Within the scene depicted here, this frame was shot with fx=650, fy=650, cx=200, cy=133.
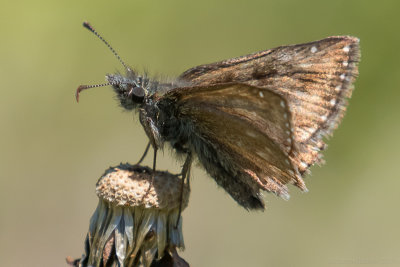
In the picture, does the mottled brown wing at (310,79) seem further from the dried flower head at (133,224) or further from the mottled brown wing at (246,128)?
the dried flower head at (133,224)

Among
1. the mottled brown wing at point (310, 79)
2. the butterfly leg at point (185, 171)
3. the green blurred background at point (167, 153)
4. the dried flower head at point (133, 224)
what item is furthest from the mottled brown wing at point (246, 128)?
the green blurred background at point (167, 153)

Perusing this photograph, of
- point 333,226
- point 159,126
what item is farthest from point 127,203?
point 333,226

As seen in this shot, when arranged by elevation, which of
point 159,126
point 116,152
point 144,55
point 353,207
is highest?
point 144,55

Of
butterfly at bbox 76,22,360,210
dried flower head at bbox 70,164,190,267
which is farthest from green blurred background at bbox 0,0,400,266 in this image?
dried flower head at bbox 70,164,190,267

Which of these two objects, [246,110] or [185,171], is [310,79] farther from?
[185,171]

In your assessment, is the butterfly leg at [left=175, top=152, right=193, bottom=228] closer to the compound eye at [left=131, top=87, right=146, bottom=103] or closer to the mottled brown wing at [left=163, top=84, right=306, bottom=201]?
the mottled brown wing at [left=163, top=84, right=306, bottom=201]

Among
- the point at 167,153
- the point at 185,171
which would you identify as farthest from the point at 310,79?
the point at 167,153

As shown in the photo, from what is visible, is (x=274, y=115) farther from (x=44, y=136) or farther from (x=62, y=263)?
(x=44, y=136)

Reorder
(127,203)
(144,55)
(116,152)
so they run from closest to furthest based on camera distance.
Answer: (127,203)
(116,152)
(144,55)
